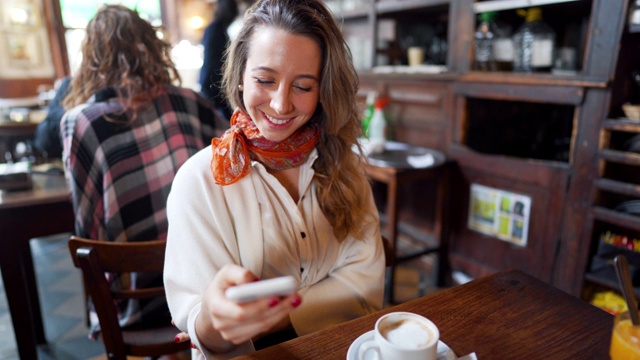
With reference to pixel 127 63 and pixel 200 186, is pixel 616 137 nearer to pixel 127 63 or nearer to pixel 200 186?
pixel 200 186

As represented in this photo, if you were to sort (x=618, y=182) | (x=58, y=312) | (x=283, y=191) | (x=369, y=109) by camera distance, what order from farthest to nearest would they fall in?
1. (x=369, y=109)
2. (x=58, y=312)
3. (x=618, y=182)
4. (x=283, y=191)

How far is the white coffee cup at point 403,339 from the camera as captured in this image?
63 centimetres

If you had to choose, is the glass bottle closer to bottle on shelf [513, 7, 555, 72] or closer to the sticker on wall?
bottle on shelf [513, 7, 555, 72]

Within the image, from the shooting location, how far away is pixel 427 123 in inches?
98.8

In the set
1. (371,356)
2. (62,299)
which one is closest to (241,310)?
(371,356)

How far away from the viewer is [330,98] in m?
1.00

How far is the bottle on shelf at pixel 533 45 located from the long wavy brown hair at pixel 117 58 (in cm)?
165

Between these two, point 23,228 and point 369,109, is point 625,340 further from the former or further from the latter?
point 369,109

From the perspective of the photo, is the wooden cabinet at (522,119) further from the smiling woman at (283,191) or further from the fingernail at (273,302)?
the fingernail at (273,302)

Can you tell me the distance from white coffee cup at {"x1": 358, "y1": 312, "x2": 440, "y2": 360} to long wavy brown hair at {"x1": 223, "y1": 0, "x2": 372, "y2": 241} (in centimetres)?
41

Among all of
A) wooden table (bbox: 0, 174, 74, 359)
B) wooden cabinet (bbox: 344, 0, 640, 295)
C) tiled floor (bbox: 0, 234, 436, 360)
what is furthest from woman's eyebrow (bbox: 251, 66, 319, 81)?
tiled floor (bbox: 0, 234, 436, 360)

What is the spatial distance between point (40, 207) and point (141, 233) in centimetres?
42

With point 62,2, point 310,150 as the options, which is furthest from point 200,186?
point 62,2

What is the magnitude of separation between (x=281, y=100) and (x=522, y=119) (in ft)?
6.24
